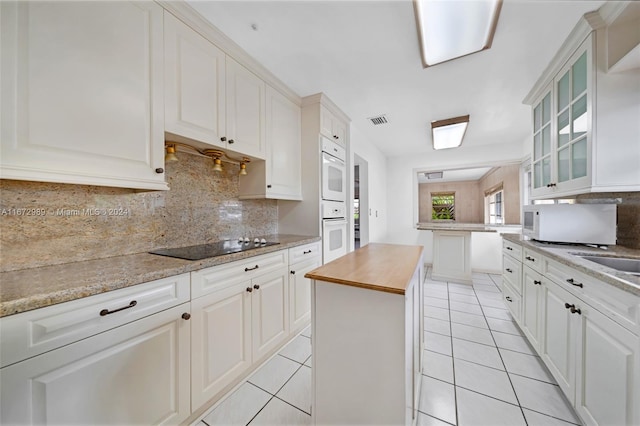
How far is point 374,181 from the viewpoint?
4168 millimetres

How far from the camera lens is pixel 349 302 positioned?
985 millimetres

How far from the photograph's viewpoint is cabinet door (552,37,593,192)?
1449 millimetres

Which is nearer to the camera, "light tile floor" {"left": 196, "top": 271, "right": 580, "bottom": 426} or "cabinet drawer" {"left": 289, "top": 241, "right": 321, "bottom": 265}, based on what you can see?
"light tile floor" {"left": 196, "top": 271, "right": 580, "bottom": 426}

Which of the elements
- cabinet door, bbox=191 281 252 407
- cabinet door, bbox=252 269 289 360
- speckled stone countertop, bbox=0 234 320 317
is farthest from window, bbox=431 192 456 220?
speckled stone countertop, bbox=0 234 320 317

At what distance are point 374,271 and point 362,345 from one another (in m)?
0.33

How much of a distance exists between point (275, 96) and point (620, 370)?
2781 millimetres

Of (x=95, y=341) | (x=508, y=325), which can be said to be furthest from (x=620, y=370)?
(x=95, y=341)

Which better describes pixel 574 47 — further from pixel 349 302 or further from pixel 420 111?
pixel 349 302

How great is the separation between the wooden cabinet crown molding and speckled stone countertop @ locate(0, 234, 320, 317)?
4.99ft

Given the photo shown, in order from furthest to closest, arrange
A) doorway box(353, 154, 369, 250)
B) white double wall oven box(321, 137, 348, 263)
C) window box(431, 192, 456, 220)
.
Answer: window box(431, 192, 456, 220) < doorway box(353, 154, 369, 250) < white double wall oven box(321, 137, 348, 263)

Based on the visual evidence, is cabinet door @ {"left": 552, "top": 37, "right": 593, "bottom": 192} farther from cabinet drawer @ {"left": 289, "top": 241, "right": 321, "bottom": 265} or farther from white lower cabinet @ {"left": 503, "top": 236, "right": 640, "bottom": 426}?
cabinet drawer @ {"left": 289, "top": 241, "right": 321, "bottom": 265}

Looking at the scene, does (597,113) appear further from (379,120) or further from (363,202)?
(363,202)

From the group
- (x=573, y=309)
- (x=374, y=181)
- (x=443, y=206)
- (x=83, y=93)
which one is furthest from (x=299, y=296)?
(x=443, y=206)

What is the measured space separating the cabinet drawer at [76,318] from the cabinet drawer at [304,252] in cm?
100
